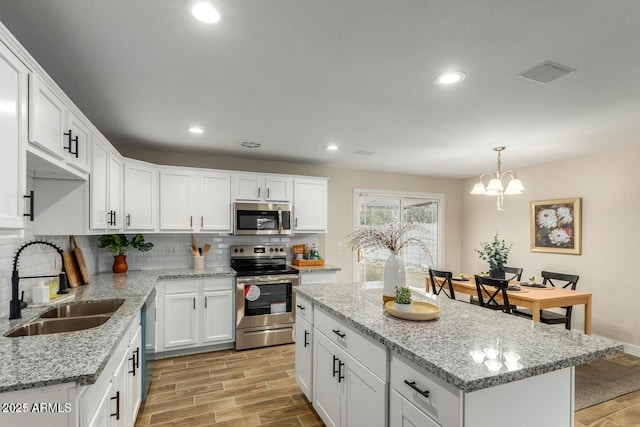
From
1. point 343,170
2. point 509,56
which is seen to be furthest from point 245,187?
point 509,56

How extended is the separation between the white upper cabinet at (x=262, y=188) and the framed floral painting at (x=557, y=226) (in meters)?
3.66

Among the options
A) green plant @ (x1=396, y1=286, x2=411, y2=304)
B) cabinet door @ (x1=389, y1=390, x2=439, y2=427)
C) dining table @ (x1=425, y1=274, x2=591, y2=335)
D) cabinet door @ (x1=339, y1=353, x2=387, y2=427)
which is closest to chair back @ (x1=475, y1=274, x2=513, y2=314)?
dining table @ (x1=425, y1=274, x2=591, y2=335)

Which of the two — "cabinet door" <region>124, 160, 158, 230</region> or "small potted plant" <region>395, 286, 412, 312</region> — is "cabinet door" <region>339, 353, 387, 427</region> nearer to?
"small potted plant" <region>395, 286, 412, 312</region>

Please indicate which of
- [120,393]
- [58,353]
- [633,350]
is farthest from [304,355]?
[633,350]

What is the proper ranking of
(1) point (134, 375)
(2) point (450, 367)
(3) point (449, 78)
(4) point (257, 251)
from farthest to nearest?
(4) point (257, 251), (1) point (134, 375), (3) point (449, 78), (2) point (450, 367)

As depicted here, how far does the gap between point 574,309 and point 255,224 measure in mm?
4467

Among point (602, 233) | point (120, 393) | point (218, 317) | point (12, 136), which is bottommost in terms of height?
point (218, 317)

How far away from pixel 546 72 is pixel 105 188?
341 centimetres

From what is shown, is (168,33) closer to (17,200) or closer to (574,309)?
(17,200)

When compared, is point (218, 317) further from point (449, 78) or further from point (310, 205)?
point (449, 78)

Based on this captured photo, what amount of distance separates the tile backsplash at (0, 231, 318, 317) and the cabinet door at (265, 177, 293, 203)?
658 millimetres

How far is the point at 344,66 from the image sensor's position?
79.7 inches

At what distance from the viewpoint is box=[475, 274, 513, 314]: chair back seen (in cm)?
343

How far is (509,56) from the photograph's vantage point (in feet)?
6.13
